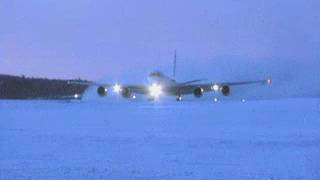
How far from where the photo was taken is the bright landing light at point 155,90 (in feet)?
204

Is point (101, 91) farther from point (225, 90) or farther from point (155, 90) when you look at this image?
point (225, 90)

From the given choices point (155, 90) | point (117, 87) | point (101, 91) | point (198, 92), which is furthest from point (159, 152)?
point (117, 87)

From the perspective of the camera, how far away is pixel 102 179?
29.0 ft

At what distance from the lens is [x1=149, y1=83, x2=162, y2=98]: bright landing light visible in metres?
62.2

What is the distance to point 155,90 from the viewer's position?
62594mm

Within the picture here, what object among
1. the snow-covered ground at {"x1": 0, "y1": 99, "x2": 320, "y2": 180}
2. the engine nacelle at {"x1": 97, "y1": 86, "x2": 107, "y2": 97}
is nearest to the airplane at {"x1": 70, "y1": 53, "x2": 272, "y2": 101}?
the engine nacelle at {"x1": 97, "y1": 86, "x2": 107, "y2": 97}

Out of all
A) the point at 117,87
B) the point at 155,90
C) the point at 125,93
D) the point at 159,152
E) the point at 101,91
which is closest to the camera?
the point at 159,152

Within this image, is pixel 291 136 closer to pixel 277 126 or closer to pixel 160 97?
pixel 277 126

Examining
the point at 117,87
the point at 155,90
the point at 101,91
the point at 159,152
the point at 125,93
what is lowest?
the point at 159,152

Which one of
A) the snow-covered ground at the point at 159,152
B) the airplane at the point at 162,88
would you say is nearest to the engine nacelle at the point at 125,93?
the airplane at the point at 162,88

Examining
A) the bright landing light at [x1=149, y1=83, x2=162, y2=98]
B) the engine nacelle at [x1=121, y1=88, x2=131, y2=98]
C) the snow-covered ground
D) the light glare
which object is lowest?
the snow-covered ground

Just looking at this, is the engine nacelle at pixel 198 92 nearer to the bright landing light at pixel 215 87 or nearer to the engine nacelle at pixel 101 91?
the bright landing light at pixel 215 87

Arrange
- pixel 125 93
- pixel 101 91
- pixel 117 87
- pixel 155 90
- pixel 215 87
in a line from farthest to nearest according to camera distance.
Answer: pixel 215 87, pixel 117 87, pixel 155 90, pixel 101 91, pixel 125 93

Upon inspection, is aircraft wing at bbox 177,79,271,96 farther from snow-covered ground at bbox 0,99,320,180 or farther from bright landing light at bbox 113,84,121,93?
snow-covered ground at bbox 0,99,320,180
